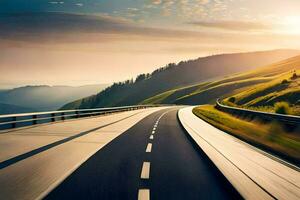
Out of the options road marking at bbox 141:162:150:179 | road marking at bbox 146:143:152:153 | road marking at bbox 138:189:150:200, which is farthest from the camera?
road marking at bbox 146:143:152:153

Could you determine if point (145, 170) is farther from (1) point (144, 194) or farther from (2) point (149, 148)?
(2) point (149, 148)

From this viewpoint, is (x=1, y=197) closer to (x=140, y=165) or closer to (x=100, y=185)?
(x=100, y=185)

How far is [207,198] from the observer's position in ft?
21.0

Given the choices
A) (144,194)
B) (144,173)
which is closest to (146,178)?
(144,173)

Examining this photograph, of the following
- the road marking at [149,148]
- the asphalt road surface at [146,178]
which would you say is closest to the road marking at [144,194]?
the asphalt road surface at [146,178]

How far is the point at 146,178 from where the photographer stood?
790 cm

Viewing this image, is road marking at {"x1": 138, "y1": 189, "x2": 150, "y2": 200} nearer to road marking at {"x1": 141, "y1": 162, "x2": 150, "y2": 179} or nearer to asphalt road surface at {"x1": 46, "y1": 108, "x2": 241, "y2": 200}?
asphalt road surface at {"x1": 46, "y1": 108, "x2": 241, "y2": 200}

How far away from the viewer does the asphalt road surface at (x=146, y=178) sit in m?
6.61

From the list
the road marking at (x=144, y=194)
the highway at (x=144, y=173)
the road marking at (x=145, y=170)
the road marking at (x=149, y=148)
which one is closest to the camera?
the road marking at (x=144, y=194)

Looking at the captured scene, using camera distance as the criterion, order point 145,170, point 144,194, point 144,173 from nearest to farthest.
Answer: point 144,194, point 144,173, point 145,170

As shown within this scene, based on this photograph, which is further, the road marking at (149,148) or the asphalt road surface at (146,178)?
the road marking at (149,148)

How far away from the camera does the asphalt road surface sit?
6609 millimetres

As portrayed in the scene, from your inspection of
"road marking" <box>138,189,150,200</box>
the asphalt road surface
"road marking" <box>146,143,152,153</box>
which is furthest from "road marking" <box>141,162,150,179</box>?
"road marking" <box>146,143,152,153</box>

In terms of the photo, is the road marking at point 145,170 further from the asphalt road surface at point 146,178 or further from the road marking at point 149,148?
the road marking at point 149,148
